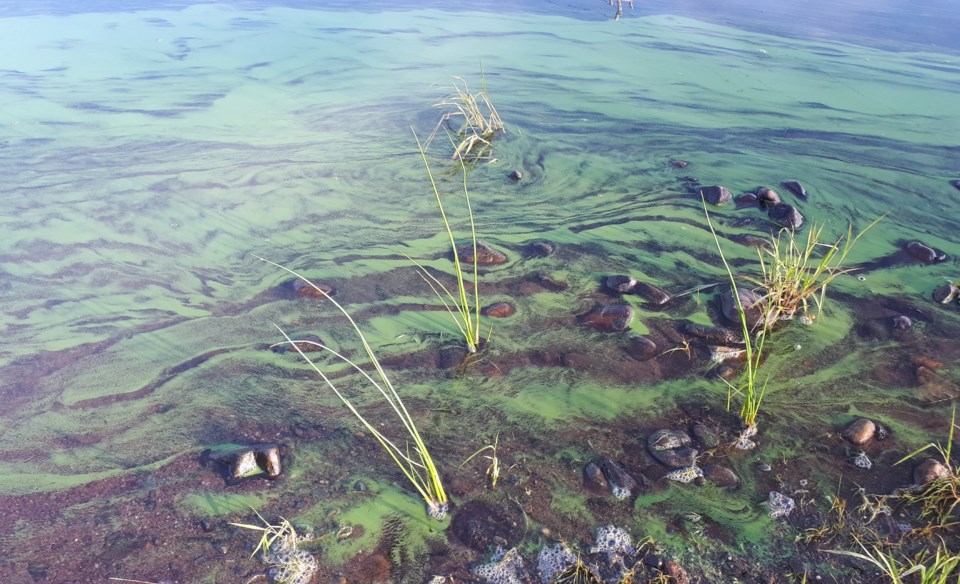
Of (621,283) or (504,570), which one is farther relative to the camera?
(621,283)

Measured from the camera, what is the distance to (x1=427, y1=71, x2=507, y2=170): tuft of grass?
311cm

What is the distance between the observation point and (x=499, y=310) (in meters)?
2.02

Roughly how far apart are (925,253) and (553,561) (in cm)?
186

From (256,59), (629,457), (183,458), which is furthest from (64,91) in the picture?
(629,457)

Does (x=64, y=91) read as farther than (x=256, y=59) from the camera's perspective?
No

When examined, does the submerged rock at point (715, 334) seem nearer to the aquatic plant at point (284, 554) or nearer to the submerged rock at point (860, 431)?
the submerged rock at point (860, 431)

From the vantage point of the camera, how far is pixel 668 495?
1401 mm

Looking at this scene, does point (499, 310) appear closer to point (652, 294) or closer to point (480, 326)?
point (480, 326)

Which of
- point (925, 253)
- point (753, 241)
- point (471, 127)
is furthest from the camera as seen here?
point (471, 127)

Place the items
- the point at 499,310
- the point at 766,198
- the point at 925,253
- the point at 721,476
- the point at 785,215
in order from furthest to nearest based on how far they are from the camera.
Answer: the point at 766,198, the point at 785,215, the point at 925,253, the point at 499,310, the point at 721,476

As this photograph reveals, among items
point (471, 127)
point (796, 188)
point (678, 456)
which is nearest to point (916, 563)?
point (678, 456)

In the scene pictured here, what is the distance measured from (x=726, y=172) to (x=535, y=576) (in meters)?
2.20

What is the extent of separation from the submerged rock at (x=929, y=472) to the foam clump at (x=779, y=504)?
11.6 inches

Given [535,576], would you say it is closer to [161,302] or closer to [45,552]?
[45,552]
